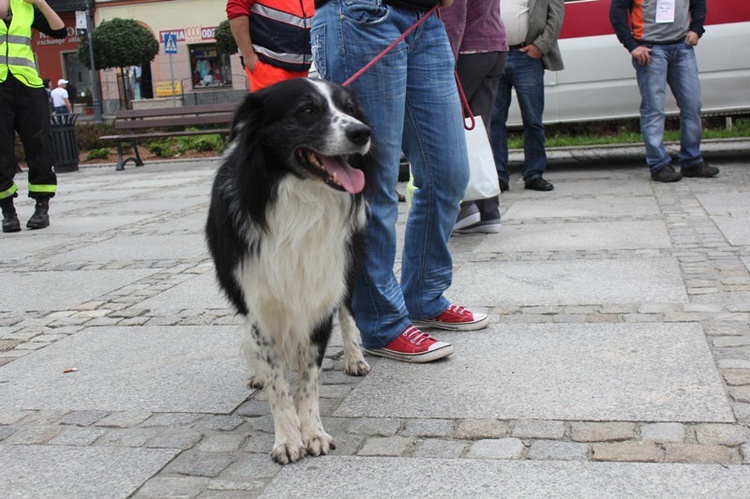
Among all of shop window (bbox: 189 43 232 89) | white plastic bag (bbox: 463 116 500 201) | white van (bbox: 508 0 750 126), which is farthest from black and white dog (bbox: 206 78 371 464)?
shop window (bbox: 189 43 232 89)

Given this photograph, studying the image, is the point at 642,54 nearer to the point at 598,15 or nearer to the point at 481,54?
the point at 598,15

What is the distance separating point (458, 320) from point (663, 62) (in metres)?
5.54

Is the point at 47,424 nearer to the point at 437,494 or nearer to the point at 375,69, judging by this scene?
the point at 437,494

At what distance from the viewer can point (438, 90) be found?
12.5ft

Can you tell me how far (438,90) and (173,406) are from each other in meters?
1.70

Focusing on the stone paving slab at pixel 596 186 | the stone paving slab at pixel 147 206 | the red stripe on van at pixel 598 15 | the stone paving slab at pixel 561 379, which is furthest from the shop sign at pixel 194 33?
the stone paving slab at pixel 561 379

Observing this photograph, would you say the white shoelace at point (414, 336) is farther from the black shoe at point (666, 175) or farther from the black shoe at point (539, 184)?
the black shoe at point (666, 175)

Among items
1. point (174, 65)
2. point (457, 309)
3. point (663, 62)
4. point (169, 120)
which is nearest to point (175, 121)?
point (169, 120)

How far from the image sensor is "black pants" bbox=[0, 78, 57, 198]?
7930 mm

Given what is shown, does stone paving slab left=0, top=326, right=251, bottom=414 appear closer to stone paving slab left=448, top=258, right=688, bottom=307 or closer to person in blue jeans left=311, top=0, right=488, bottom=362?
person in blue jeans left=311, top=0, right=488, bottom=362

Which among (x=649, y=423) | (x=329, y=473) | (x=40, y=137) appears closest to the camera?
(x=329, y=473)

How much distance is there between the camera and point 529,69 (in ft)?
28.6

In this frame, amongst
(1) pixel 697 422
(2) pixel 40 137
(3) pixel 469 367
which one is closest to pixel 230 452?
(3) pixel 469 367

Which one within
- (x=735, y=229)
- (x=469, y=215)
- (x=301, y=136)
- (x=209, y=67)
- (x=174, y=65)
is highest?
(x=174, y=65)
